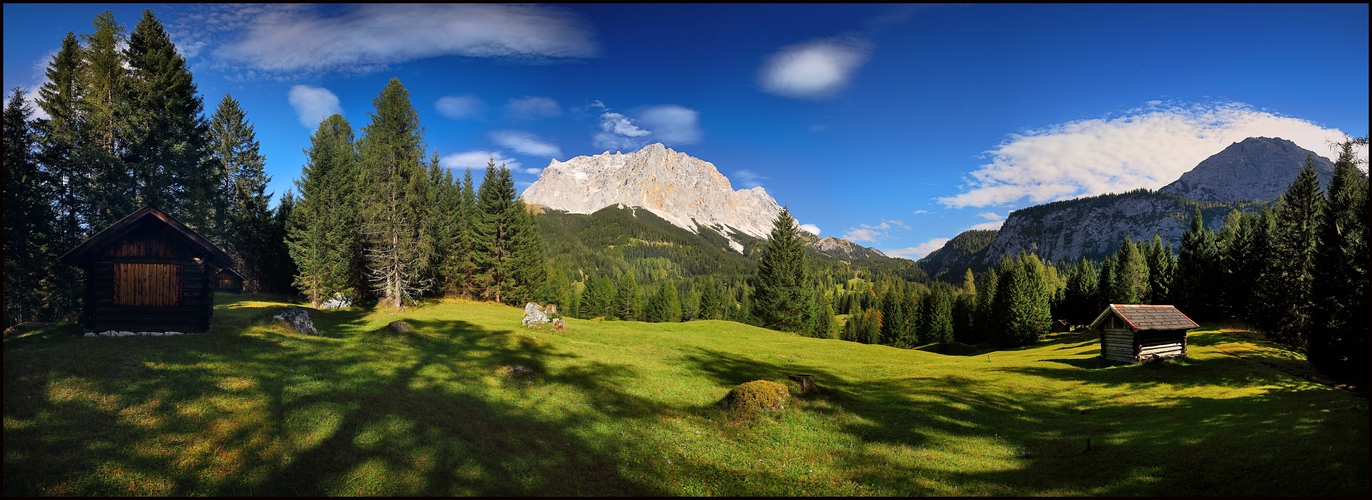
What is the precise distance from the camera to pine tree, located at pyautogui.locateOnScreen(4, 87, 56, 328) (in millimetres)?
23375

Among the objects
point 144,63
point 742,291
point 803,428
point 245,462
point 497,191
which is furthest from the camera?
point 742,291

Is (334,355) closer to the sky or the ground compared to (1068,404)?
closer to the sky

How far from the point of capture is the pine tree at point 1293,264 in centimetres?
3303

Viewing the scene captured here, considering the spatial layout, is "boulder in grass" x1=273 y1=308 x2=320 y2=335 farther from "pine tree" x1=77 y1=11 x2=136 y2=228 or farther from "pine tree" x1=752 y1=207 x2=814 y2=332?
"pine tree" x1=752 y1=207 x2=814 y2=332

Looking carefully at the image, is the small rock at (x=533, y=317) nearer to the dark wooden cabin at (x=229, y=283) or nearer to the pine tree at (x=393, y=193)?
the pine tree at (x=393, y=193)

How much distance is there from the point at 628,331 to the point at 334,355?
820 inches

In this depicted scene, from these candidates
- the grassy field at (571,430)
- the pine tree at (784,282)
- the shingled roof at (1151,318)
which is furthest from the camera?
the pine tree at (784,282)

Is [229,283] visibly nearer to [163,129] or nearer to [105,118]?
[163,129]

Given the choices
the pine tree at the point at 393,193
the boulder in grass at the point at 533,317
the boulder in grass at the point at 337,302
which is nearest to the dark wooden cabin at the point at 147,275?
the boulder in grass at the point at 533,317

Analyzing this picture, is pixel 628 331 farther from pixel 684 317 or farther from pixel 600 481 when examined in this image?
pixel 684 317

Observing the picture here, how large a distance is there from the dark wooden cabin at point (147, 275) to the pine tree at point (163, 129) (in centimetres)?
1925

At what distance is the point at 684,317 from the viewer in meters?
130

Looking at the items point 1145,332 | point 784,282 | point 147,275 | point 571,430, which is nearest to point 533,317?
point 147,275

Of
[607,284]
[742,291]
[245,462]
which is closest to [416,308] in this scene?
[245,462]
